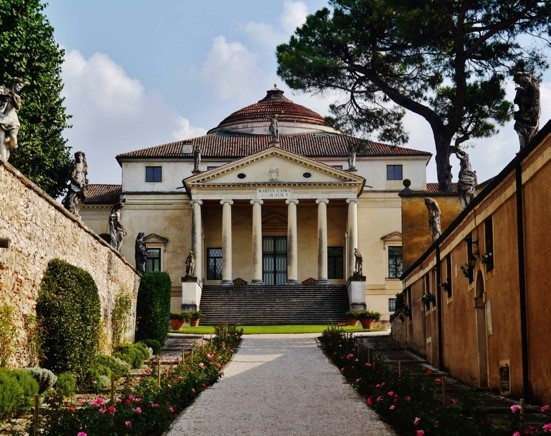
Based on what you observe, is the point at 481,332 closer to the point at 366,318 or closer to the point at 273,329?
the point at 273,329

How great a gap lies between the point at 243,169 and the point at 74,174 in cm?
3445

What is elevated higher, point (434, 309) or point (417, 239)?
point (417, 239)

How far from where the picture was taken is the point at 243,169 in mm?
58125

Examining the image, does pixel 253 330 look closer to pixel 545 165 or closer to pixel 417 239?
pixel 417 239

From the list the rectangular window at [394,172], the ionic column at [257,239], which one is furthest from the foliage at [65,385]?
the rectangular window at [394,172]

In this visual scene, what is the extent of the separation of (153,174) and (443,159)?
2943cm

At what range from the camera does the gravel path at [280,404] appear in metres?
13.4

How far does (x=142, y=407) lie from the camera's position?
12.6m

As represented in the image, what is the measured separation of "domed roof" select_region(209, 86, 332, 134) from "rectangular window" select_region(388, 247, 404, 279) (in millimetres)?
13119

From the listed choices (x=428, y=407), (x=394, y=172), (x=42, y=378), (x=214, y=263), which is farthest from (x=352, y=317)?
(x=428, y=407)

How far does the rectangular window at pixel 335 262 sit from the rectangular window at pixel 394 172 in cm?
561

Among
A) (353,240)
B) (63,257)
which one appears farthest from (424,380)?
(353,240)

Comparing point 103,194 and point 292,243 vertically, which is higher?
point 103,194

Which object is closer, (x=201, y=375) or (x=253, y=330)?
(x=201, y=375)
